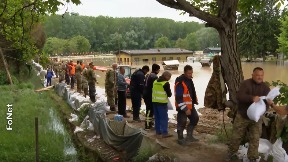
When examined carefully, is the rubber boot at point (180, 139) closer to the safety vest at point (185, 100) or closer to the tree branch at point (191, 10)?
the safety vest at point (185, 100)

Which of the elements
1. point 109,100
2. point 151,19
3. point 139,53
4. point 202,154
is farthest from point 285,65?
point 151,19

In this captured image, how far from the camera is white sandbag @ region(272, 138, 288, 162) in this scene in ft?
18.7

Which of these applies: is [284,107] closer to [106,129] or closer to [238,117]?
[238,117]

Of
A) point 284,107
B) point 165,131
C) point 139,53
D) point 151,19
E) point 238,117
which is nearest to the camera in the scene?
point 284,107

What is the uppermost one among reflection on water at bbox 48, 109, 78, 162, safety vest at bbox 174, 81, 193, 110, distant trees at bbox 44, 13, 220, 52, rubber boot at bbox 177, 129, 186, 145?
distant trees at bbox 44, 13, 220, 52

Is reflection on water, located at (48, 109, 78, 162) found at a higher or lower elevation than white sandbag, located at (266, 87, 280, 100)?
lower

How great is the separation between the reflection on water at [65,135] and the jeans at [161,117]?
2.34 meters

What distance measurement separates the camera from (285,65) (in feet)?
188

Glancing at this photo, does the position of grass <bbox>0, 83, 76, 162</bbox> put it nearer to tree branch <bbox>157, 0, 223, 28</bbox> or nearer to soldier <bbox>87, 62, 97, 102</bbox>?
soldier <bbox>87, 62, 97, 102</bbox>

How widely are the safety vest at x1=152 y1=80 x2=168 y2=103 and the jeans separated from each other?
0.47 ft

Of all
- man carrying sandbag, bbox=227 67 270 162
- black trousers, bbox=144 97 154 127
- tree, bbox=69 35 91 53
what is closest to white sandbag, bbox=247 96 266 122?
man carrying sandbag, bbox=227 67 270 162

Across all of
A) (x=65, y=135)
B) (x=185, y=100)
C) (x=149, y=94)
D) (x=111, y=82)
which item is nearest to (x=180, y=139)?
(x=185, y=100)

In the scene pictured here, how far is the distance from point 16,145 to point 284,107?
7.01 metres

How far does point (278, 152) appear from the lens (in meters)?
5.77
